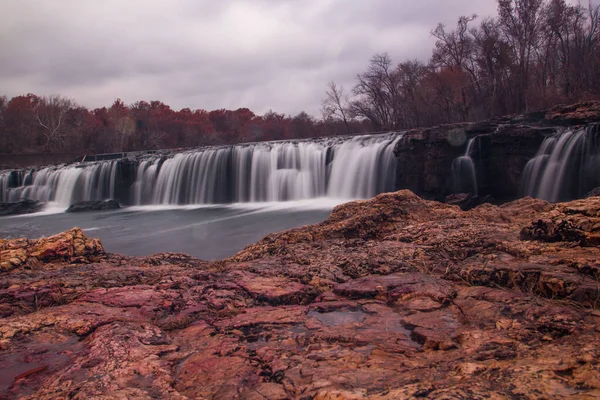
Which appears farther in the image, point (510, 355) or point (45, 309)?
point (45, 309)

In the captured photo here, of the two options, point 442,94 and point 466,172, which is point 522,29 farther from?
point 466,172

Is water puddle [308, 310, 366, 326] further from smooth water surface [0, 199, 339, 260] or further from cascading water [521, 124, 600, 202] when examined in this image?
cascading water [521, 124, 600, 202]

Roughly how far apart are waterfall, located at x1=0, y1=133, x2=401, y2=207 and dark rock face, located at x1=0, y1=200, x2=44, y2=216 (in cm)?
175

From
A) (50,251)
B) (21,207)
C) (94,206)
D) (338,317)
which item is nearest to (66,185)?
(21,207)

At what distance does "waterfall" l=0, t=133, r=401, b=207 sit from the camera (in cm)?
1852

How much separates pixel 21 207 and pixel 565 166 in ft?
94.7

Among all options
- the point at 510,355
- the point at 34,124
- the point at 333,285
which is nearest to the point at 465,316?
the point at 510,355

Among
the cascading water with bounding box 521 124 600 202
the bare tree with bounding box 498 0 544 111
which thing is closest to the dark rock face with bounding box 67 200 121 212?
the cascading water with bounding box 521 124 600 202

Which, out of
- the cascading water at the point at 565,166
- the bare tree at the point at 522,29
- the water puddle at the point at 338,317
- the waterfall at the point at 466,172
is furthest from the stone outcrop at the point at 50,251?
the bare tree at the point at 522,29

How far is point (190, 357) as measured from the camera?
1920 mm

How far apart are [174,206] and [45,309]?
67.6ft

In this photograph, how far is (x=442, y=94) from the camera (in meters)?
29.2

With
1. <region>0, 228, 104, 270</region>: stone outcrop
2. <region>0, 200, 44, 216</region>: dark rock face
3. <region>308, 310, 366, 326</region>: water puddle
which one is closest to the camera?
<region>308, 310, 366, 326</region>: water puddle

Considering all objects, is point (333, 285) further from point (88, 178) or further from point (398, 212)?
point (88, 178)
